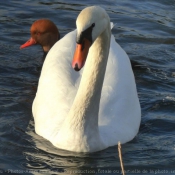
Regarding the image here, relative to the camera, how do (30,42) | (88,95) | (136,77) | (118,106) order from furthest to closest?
(30,42) → (136,77) → (118,106) → (88,95)

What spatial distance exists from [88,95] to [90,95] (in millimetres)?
20

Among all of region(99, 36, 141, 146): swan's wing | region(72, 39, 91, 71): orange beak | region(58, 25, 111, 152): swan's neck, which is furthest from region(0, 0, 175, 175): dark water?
region(72, 39, 91, 71): orange beak

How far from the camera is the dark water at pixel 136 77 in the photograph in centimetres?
725

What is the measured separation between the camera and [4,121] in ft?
27.3

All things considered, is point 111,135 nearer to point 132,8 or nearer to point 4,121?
point 4,121

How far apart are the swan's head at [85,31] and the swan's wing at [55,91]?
1.43m

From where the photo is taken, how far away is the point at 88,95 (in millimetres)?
7098

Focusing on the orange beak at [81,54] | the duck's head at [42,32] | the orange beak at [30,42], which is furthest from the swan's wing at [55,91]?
the duck's head at [42,32]

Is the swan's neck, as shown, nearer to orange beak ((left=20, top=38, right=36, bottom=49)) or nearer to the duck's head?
orange beak ((left=20, top=38, right=36, bottom=49))

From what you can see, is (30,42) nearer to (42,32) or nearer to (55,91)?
(42,32)

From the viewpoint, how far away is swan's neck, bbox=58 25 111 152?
→ 689 centimetres

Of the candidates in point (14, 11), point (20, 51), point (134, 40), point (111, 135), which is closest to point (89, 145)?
point (111, 135)

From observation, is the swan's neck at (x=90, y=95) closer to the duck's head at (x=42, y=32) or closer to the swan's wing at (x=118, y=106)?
the swan's wing at (x=118, y=106)

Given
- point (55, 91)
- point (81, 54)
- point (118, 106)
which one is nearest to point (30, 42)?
point (55, 91)
